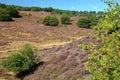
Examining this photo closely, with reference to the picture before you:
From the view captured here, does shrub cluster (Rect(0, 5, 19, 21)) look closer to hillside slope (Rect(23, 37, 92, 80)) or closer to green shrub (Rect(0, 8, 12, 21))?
green shrub (Rect(0, 8, 12, 21))

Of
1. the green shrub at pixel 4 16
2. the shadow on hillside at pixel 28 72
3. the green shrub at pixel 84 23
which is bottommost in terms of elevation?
the shadow on hillside at pixel 28 72

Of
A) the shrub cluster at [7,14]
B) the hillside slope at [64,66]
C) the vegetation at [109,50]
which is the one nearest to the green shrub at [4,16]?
the shrub cluster at [7,14]

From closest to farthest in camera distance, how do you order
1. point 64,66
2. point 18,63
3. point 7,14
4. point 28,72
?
1. point 64,66
2. point 18,63
3. point 28,72
4. point 7,14

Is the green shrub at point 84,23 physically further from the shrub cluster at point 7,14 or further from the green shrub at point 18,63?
the green shrub at point 18,63

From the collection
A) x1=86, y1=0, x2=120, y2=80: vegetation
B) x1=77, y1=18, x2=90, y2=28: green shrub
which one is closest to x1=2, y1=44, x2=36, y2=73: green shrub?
x1=86, y1=0, x2=120, y2=80: vegetation

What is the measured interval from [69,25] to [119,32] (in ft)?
450

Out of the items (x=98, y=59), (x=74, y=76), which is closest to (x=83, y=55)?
(x=74, y=76)

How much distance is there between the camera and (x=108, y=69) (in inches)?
634

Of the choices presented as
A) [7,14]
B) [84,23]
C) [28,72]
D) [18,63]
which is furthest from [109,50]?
[84,23]

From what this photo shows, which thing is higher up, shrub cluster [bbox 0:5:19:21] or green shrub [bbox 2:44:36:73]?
shrub cluster [bbox 0:5:19:21]

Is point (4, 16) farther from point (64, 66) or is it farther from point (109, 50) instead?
point (109, 50)

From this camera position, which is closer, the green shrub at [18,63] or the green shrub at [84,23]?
the green shrub at [18,63]

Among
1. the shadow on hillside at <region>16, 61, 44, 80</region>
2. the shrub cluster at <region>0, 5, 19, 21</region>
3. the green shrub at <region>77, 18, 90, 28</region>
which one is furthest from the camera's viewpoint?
the green shrub at <region>77, 18, 90, 28</region>

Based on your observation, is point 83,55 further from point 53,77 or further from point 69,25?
point 69,25
